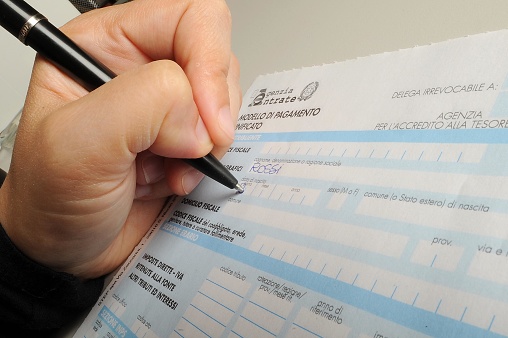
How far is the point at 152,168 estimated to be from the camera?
390 mm

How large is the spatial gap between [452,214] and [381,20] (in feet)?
0.70

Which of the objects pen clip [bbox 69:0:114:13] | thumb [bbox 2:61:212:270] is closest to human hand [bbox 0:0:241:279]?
thumb [bbox 2:61:212:270]

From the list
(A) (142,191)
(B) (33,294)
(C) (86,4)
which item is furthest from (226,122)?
(C) (86,4)

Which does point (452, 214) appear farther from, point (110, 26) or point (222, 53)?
point (110, 26)

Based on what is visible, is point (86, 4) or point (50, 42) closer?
point (50, 42)

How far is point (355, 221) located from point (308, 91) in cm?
14

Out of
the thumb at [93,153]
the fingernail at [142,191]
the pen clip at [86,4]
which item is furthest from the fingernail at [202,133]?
the pen clip at [86,4]

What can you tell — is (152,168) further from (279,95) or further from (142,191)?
(279,95)

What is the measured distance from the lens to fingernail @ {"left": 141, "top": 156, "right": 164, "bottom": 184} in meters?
0.39

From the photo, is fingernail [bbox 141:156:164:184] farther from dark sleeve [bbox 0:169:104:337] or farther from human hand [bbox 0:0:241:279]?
dark sleeve [bbox 0:169:104:337]

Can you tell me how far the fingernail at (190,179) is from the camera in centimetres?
36

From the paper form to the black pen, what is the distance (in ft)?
0.08

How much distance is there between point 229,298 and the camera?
0.27 metres

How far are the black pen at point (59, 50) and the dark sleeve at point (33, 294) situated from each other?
0.52 ft
